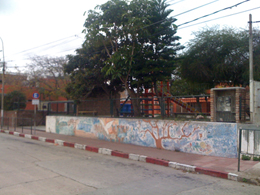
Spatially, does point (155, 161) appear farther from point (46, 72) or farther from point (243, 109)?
point (46, 72)

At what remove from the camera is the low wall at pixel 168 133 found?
9.62 meters

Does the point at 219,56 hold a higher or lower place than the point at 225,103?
higher

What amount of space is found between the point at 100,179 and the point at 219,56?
11920 mm

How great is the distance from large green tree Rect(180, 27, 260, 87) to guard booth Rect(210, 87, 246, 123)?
490 cm

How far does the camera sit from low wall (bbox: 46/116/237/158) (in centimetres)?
962

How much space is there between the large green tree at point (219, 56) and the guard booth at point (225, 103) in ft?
16.1

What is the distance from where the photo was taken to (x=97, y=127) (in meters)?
15.4

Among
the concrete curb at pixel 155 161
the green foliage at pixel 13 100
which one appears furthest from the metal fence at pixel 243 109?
the green foliage at pixel 13 100

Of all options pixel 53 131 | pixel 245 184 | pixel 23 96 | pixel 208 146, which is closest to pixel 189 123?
pixel 208 146

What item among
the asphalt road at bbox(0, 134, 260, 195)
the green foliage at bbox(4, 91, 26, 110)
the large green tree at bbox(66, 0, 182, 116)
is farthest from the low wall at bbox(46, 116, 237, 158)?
the green foliage at bbox(4, 91, 26, 110)

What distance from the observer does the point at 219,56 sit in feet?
51.1

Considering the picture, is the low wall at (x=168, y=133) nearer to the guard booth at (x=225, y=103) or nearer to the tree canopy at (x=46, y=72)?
the guard booth at (x=225, y=103)

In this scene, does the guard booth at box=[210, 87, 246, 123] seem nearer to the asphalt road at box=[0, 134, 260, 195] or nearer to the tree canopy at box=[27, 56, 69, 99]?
the asphalt road at box=[0, 134, 260, 195]

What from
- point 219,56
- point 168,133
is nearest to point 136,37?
point 219,56
